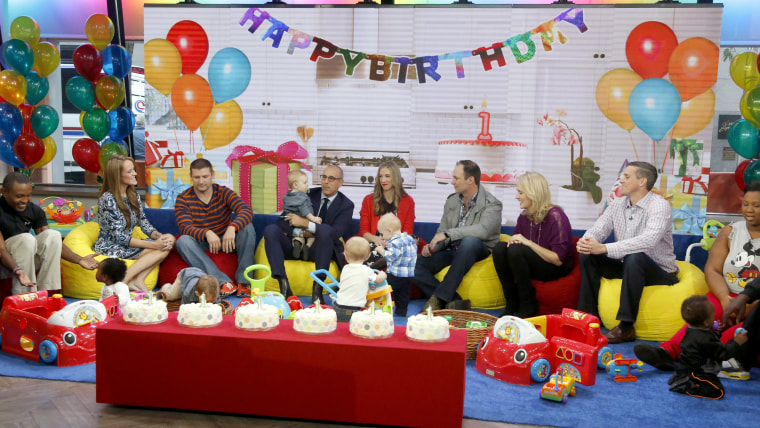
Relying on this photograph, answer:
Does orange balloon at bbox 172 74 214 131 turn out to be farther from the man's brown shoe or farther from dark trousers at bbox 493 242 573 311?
the man's brown shoe

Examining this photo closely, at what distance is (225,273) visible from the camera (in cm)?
518

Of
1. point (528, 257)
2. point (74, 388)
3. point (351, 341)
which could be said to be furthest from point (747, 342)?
point (74, 388)

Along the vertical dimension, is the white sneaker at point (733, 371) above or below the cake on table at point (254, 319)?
below

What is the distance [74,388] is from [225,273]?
6.53 feet

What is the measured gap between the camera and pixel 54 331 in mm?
3547

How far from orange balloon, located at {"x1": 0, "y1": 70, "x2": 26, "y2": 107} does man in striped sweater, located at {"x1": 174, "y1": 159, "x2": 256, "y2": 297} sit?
85.1 inches

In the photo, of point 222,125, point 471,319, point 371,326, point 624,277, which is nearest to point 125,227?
point 222,125

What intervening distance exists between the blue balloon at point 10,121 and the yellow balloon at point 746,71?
6.15m

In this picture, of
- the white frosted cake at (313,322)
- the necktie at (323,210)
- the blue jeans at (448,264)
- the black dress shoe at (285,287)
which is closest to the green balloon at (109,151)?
the necktie at (323,210)

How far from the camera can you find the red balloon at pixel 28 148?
6.14 meters

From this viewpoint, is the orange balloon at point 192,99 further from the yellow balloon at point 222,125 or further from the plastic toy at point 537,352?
the plastic toy at point 537,352

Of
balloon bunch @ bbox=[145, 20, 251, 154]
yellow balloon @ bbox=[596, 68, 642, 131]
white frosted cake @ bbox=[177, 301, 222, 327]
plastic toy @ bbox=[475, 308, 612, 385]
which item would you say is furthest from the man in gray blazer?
balloon bunch @ bbox=[145, 20, 251, 154]

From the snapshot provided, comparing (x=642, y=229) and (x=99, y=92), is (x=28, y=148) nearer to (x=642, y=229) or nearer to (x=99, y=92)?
(x=99, y=92)

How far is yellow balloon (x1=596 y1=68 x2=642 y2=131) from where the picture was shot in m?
5.75
